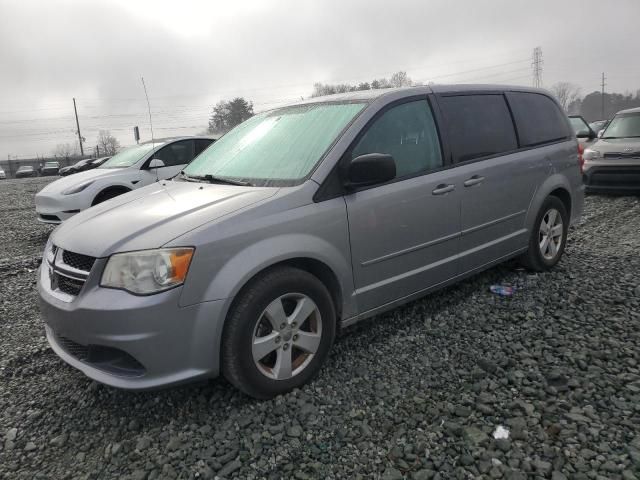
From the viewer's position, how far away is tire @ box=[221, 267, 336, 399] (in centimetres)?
253

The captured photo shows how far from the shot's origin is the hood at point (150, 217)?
2.47 m

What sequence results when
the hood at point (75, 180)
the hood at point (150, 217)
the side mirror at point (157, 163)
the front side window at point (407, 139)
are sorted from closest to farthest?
the hood at point (150, 217)
the front side window at point (407, 139)
the hood at point (75, 180)
the side mirror at point (157, 163)

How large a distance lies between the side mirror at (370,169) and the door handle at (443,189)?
0.65 metres

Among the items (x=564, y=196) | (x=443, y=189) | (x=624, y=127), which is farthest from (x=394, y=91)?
(x=624, y=127)

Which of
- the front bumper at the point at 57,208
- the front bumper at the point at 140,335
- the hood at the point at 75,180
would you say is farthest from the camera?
the hood at the point at 75,180

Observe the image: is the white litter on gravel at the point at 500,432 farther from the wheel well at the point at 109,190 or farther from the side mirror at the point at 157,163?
the wheel well at the point at 109,190

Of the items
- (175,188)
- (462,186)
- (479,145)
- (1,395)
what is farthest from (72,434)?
(479,145)

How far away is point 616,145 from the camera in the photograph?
869 cm

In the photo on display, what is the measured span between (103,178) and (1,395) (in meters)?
5.30

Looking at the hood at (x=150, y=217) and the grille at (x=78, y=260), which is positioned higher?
the hood at (x=150, y=217)

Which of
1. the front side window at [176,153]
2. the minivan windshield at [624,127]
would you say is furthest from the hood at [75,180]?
the minivan windshield at [624,127]

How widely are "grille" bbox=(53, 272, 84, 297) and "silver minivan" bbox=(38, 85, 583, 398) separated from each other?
12mm

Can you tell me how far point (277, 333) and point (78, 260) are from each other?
3.78ft

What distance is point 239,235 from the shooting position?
2527 mm
